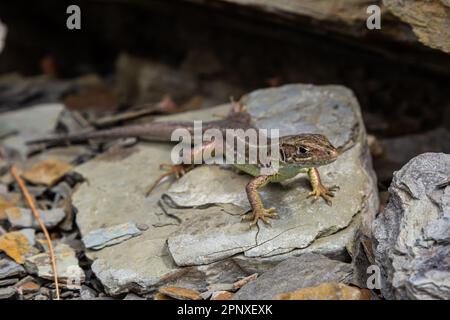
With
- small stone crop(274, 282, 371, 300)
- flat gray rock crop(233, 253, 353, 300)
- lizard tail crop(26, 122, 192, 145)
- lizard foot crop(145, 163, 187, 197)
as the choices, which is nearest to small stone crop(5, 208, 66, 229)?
lizard foot crop(145, 163, 187, 197)

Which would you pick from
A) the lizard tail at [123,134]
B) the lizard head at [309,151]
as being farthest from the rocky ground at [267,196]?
the lizard head at [309,151]

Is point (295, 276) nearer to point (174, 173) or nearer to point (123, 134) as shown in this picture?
point (174, 173)

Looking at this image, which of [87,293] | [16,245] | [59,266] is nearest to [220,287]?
[87,293]

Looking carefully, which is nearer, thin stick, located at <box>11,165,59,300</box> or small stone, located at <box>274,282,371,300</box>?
small stone, located at <box>274,282,371,300</box>

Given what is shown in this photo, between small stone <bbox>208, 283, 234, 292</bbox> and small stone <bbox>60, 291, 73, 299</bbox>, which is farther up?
small stone <bbox>208, 283, 234, 292</bbox>

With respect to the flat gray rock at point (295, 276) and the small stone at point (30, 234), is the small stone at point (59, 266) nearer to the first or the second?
the small stone at point (30, 234)

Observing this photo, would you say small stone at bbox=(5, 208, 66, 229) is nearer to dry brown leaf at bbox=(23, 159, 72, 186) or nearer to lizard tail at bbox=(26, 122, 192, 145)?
dry brown leaf at bbox=(23, 159, 72, 186)
